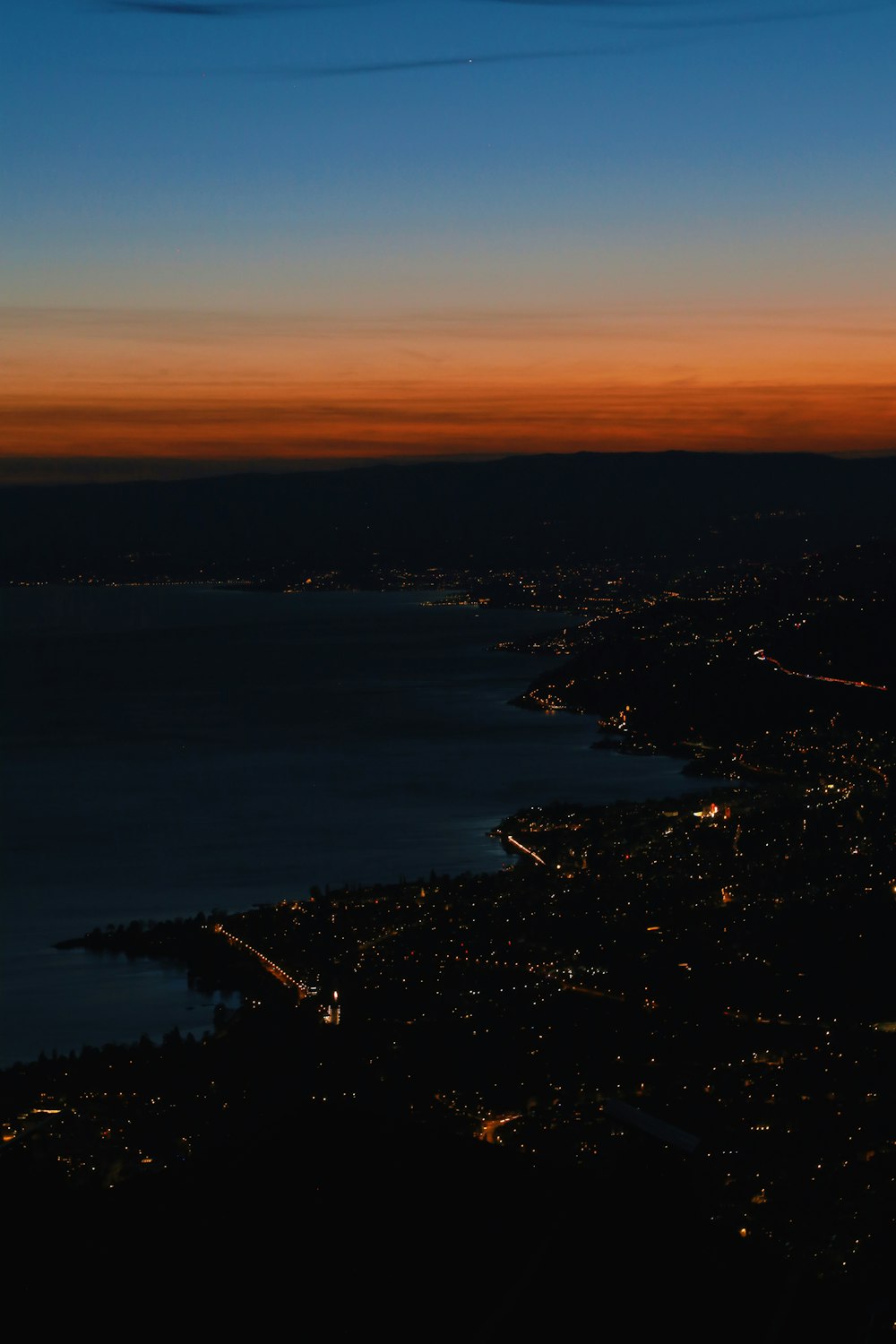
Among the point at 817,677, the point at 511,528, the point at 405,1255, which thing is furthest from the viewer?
the point at 511,528

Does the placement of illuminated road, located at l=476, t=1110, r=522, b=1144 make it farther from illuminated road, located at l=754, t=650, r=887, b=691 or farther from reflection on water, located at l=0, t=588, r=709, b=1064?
illuminated road, located at l=754, t=650, r=887, b=691

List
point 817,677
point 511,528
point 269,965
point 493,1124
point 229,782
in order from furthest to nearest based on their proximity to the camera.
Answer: point 511,528 < point 817,677 < point 229,782 < point 269,965 < point 493,1124

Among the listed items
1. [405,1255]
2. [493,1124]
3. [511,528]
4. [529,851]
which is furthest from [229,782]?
[511,528]

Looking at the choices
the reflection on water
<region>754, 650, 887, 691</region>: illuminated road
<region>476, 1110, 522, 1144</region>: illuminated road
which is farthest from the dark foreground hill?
<region>754, 650, 887, 691</region>: illuminated road

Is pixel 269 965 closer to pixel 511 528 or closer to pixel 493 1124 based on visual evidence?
pixel 493 1124

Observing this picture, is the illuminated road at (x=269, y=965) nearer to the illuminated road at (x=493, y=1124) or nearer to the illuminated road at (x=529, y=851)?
the illuminated road at (x=493, y=1124)

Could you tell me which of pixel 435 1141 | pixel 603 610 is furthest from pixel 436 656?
pixel 435 1141

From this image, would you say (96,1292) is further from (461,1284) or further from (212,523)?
(212,523)

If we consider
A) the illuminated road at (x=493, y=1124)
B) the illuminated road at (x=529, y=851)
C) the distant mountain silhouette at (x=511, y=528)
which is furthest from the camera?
the distant mountain silhouette at (x=511, y=528)

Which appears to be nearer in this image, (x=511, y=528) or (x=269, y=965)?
(x=269, y=965)

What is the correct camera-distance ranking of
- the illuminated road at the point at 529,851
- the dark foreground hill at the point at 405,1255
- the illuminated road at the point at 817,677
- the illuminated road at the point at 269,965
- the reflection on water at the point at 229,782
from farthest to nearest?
the illuminated road at the point at 817,677 < the illuminated road at the point at 529,851 < the reflection on water at the point at 229,782 < the illuminated road at the point at 269,965 < the dark foreground hill at the point at 405,1255

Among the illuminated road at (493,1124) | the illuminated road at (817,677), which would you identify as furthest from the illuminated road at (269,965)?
the illuminated road at (817,677)
